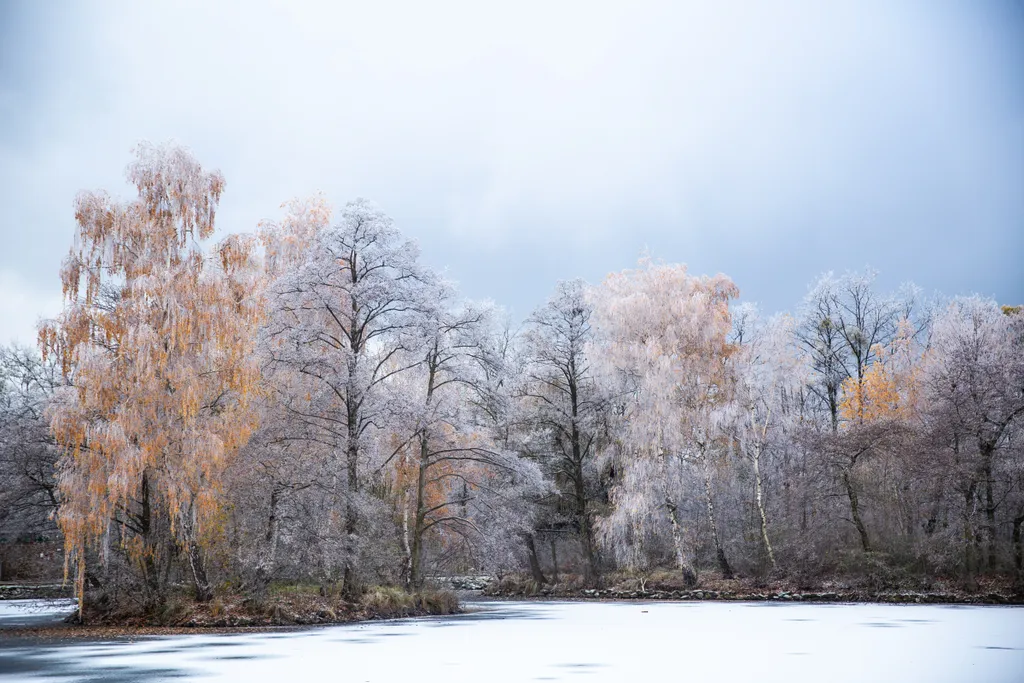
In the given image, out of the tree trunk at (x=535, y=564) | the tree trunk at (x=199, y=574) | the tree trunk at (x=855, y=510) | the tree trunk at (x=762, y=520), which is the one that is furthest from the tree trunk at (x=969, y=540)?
the tree trunk at (x=199, y=574)

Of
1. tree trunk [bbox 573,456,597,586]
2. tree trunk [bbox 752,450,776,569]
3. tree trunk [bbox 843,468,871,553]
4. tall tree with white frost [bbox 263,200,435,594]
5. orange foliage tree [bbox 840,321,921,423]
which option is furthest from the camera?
orange foliage tree [bbox 840,321,921,423]

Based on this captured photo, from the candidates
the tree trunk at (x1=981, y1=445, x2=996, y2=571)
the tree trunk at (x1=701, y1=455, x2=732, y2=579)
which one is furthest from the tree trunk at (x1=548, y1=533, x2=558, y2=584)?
the tree trunk at (x1=981, y1=445, x2=996, y2=571)

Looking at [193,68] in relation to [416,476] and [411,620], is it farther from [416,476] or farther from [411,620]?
[411,620]

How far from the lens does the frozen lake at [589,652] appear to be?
9648 millimetres

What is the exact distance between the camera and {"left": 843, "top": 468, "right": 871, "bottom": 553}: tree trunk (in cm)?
2528

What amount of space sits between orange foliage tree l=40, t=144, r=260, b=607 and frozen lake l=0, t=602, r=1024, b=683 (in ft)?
11.0

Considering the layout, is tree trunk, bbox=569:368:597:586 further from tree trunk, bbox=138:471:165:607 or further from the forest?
tree trunk, bbox=138:471:165:607

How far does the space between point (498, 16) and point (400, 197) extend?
38492 millimetres

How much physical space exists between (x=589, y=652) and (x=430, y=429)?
10885 mm

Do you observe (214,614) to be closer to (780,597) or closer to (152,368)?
(152,368)

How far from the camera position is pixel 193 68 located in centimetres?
10825

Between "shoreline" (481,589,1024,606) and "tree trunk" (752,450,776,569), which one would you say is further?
"tree trunk" (752,450,776,569)

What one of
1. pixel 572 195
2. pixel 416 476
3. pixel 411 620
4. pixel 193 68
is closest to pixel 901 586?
pixel 411 620

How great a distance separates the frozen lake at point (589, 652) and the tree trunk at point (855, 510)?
233 inches
